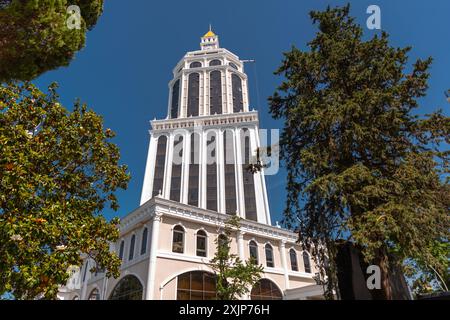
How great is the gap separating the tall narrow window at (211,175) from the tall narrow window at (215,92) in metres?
8.54

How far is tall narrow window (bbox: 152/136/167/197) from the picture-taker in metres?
42.5

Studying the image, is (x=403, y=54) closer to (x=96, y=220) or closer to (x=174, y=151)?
(x=96, y=220)

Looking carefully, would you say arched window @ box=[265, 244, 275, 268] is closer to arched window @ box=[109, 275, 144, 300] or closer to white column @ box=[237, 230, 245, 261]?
white column @ box=[237, 230, 245, 261]

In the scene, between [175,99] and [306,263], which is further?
[175,99]

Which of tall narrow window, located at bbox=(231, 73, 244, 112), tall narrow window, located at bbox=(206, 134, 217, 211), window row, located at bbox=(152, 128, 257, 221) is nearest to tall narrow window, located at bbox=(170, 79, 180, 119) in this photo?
window row, located at bbox=(152, 128, 257, 221)

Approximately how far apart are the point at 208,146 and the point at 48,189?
3902cm

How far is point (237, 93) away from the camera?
5841cm

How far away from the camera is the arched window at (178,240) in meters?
20.0

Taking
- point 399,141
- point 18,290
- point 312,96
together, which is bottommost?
point 18,290

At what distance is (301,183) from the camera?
1168 cm

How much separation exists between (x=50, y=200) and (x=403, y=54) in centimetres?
1364

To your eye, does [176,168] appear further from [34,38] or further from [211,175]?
[34,38]

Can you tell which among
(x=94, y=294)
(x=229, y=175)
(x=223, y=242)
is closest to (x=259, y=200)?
(x=229, y=175)
